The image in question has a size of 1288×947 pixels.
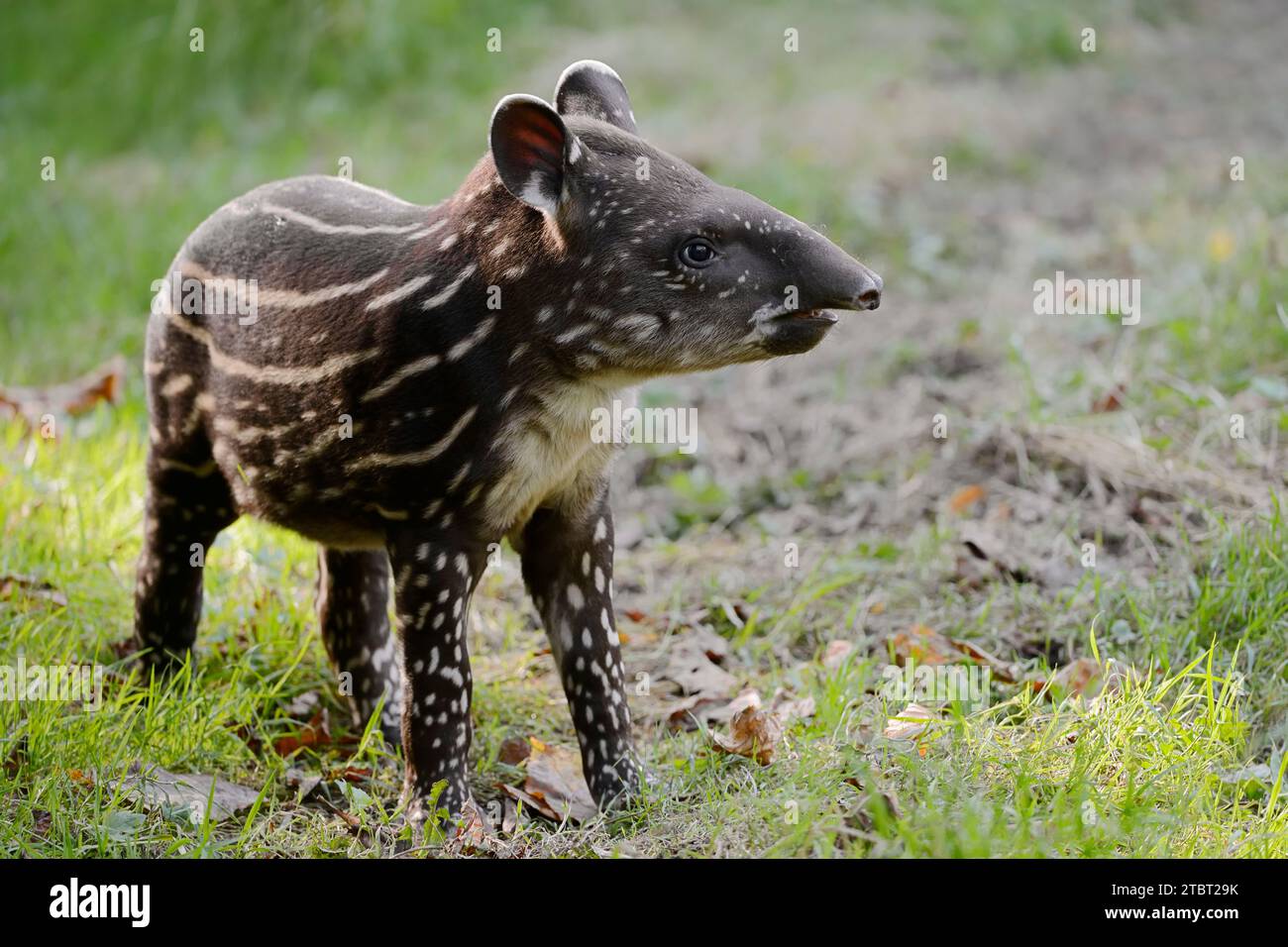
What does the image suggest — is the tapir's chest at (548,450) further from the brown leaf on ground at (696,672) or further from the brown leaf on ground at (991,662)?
the brown leaf on ground at (991,662)

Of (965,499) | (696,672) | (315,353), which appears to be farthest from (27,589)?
(965,499)

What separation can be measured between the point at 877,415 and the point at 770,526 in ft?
3.81

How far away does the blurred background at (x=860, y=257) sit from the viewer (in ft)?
19.9

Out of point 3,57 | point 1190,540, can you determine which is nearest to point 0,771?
point 1190,540

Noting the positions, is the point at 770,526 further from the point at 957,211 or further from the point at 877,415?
A: the point at 957,211

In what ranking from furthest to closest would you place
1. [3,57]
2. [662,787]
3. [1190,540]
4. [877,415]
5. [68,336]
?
[3,57], [68,336], [877,415], [1190,540], [662,787]

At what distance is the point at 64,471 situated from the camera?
21.9 feet

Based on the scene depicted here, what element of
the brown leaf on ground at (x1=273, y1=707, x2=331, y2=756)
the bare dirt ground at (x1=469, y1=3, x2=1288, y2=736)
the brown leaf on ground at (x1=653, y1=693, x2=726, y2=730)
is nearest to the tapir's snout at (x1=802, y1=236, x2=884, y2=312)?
the brown leaf on ground at (x1=653, y1=693, x2=726, y2=730)

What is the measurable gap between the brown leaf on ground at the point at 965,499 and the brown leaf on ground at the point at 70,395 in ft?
13.9

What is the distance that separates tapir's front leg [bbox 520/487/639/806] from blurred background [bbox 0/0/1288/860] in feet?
3.23

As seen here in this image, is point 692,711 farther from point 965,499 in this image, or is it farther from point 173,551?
point 173,551

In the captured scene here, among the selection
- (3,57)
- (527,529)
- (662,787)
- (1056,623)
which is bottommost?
(662,787)

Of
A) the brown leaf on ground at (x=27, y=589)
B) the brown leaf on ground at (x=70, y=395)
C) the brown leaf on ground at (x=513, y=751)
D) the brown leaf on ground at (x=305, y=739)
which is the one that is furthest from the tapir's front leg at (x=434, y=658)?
the brown leaf on ground at (x=70, y=395)

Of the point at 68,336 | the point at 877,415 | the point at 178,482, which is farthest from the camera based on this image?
the point at 68,336
